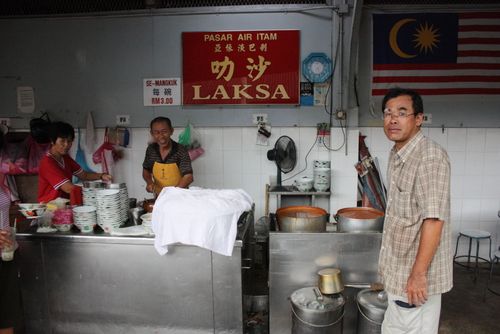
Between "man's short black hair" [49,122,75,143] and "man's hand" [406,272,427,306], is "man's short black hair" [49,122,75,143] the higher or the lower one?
the higher one

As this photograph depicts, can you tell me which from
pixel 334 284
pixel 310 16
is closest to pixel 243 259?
pixel 334 284

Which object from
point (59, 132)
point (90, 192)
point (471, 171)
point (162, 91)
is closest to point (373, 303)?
point (90, 192)

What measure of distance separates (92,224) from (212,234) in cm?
87

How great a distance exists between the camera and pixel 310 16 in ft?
13.9

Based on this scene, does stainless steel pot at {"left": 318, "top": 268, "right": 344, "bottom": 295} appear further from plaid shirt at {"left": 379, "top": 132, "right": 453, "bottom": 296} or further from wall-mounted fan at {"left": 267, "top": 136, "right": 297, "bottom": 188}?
wall-mounted fan at {"left": 267, "top": 136, "right": 297, "bottom": 188}

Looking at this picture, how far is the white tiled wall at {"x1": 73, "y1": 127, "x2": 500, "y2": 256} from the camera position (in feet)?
14.4

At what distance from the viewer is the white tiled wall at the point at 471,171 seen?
442 centimetres

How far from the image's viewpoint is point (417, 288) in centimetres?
178

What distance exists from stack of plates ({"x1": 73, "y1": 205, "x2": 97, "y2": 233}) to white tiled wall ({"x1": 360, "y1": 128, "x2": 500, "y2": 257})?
317cm

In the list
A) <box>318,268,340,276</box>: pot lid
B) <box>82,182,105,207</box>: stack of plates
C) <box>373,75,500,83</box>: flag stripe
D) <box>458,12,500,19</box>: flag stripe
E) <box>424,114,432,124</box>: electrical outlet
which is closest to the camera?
<box>318,268,340,276</box>: pot lid

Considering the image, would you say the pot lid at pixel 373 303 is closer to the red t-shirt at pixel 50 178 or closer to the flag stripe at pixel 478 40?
the red t-shirt at pixel 50 178

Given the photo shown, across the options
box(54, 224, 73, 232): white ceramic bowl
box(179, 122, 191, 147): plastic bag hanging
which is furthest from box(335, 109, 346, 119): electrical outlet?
box(54, 224, 73, 232): white ceramic bowl

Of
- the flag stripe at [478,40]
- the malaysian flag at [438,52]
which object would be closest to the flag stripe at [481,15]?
the malaysian flag at [438,52]

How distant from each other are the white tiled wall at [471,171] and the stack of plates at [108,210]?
9.97ft
